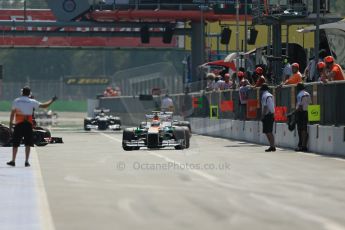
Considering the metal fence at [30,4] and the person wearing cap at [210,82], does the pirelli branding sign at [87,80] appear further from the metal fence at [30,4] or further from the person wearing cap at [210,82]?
the person wearing cap at [210,82]

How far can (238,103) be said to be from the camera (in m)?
38.4

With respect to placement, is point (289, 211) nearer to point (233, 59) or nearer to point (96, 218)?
point (96, 218)

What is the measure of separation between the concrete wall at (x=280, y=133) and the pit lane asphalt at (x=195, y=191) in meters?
0.69

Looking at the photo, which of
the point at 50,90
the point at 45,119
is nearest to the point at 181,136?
the point at 45,119

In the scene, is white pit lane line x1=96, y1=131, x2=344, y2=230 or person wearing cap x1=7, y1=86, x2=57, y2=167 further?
person wearing cap x1=7, y1=86, x2=57, y2=167

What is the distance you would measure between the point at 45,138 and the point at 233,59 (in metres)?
21.2

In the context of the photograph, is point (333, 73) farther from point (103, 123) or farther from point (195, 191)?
point (103, 123)

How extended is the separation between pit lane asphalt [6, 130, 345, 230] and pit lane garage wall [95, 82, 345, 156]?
106 cm

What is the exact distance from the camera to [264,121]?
28.2m

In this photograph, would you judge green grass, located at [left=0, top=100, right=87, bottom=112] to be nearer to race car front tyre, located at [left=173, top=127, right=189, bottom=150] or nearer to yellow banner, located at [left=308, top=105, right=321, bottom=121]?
race car front tyre, located at [left=173, top=127, right=189, bottom=150]

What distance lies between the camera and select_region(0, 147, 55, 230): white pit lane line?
11.4 m

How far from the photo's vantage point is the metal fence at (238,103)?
26.2 meters

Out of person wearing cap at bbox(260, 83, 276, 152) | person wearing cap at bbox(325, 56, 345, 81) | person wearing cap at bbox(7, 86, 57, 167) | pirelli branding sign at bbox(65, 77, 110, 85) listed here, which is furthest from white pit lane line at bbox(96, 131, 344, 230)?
pirelli branding sign at bbox(65, 77, 110, 85)

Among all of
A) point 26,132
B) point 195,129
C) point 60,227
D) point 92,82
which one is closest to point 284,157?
point 26,132
